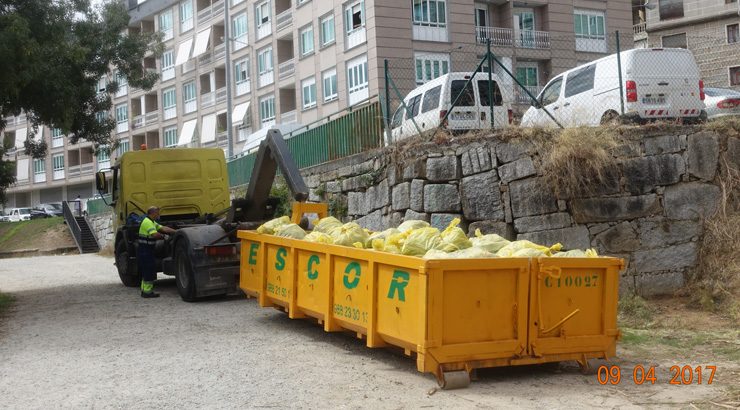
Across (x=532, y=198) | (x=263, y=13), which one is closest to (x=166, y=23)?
(x=263, y=13)

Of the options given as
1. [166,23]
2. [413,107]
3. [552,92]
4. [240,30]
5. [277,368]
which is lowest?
[277,368]

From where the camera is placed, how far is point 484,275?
6605 mm

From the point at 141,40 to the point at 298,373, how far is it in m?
13.3

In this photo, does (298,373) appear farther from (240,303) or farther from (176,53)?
(176,53)

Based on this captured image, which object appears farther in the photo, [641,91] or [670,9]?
[670,9]

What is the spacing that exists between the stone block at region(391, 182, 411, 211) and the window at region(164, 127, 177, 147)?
42393mm

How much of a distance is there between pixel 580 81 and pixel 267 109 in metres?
29.9

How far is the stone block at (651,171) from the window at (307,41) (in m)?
28.9

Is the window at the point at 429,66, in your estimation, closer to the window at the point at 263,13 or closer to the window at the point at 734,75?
the window at the point at 734,75

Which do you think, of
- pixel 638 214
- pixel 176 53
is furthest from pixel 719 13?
pixel 638 214

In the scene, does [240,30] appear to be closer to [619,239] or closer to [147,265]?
[147,265]

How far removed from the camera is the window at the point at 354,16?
33500 millimetres

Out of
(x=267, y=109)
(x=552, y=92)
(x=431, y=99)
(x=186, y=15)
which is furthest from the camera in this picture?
(x=186, y=15)

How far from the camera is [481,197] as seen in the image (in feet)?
37.5
